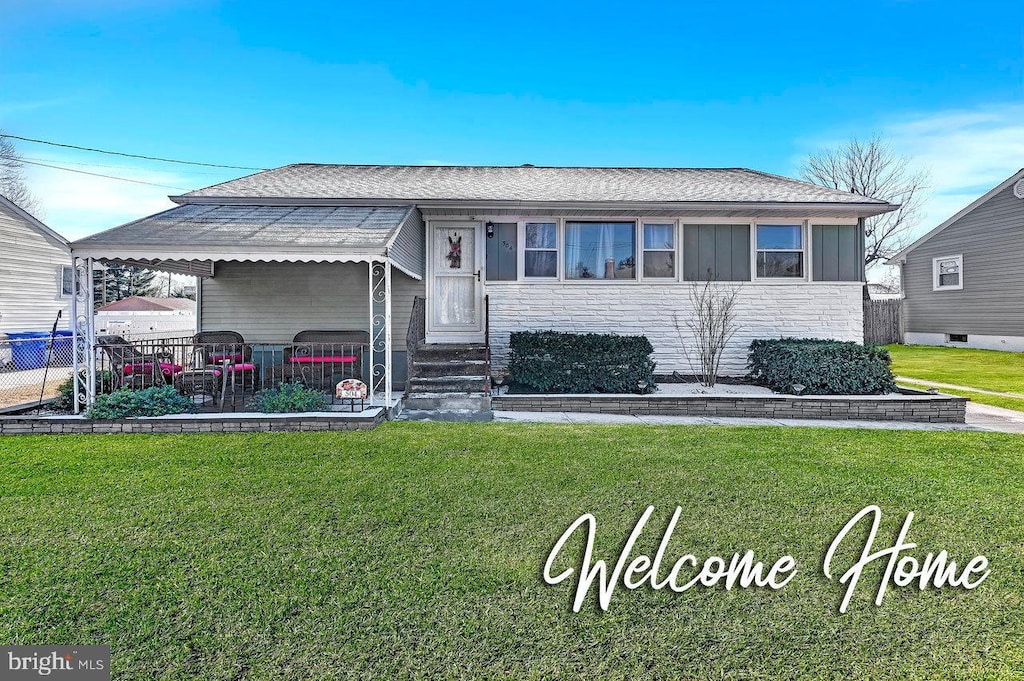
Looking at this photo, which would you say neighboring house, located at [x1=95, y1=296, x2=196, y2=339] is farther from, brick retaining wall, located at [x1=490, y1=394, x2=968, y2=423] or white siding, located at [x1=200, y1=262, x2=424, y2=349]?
brick retaining wall, located at [x1=490, y1=394, x2=968, y2=423]

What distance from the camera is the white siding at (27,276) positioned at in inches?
642

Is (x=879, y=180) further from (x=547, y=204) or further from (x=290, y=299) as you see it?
(x=290, y=299)

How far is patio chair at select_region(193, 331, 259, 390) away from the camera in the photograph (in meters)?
8.52

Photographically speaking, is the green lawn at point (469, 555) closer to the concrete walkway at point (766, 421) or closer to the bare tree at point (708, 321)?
the concrete walkway at point (766, 421)

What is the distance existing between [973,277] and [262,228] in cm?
2335

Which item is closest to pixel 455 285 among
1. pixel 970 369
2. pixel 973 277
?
pixel 970 369

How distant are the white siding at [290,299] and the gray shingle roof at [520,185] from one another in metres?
1.49

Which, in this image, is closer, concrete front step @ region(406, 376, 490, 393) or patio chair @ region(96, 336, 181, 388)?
patio chair @ region(96, 336, 181, 388)

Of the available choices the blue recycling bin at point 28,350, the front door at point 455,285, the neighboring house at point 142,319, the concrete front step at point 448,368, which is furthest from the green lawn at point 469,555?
the neighboring house at point 142,319

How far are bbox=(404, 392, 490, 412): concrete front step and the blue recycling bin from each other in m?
13.0

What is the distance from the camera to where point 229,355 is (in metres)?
8.84

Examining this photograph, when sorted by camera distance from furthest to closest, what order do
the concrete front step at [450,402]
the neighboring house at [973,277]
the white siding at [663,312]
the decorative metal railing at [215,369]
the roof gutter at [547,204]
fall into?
1. the neighboring house at [973,277]
2. the white siding at [663,312]
3. the roof gutter at [547,204]
4. the concrete front step at [450,402]
5. the decorative metal railing at [215,369]

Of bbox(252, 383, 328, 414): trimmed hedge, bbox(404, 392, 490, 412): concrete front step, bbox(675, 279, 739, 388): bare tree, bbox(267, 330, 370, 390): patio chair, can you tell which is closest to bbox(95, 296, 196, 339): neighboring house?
bbox(267, 330, 370, 390): patio chair

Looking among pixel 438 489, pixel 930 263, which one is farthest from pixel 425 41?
pixel 930 263
